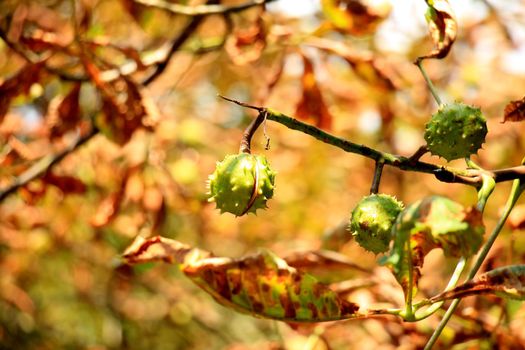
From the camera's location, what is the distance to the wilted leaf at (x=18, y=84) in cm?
206

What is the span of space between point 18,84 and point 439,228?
1531mm

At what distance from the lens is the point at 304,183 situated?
14.1 ft

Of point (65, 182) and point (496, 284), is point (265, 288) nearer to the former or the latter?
point (496, 284)

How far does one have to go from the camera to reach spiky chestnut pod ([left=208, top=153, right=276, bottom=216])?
4.25ft

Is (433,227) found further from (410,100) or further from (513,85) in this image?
(513,85)

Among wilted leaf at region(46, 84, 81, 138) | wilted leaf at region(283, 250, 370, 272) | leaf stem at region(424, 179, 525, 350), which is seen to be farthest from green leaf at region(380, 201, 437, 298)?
wilted leaf at region(46, 84, 81, 138)

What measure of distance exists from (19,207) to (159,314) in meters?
1.51

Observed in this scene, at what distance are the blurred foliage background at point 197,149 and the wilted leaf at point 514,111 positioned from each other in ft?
1.71

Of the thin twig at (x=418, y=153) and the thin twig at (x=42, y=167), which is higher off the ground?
the thin twig at (x=418, y=153)

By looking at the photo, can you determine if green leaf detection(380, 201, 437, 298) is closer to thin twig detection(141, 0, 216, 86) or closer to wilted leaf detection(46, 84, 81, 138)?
thin twig detection(141, 0, 216, 86)

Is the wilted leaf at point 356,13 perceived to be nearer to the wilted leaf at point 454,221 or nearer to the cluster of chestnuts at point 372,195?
the cluster of chestnuts at point 372,195

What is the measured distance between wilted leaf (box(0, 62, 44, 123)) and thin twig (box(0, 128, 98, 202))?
0.36 m

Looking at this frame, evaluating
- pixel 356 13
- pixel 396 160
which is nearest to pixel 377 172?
pixel 396 160

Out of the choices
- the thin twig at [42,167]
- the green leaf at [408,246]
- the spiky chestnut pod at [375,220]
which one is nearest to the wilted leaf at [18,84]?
the thin twig at [42,167]
